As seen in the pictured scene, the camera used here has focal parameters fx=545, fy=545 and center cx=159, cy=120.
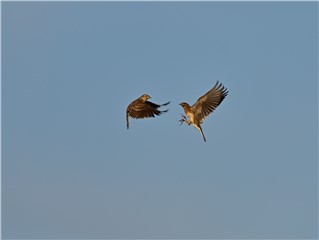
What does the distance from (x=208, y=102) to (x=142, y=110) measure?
10.4ft

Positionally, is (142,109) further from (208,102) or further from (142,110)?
(208,102)

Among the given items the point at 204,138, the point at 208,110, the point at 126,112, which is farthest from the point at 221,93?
the point at 126,112

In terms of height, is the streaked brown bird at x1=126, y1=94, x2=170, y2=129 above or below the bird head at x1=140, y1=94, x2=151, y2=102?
below

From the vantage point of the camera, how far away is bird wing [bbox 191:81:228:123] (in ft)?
83.4

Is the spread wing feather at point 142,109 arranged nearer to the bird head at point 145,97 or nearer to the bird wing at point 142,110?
the bird wing at point 142,110

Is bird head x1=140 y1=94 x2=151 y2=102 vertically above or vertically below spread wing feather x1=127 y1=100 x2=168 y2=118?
above

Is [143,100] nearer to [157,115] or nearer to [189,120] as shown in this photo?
[157,115]

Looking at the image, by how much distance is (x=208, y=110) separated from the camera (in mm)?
25547

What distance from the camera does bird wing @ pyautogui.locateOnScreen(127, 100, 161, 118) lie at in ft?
85.1

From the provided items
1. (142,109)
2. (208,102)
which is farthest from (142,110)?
(208,102)

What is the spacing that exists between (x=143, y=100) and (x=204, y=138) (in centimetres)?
382

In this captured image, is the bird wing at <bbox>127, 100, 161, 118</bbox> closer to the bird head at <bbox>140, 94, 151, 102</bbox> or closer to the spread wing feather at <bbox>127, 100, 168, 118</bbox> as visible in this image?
the spread wing feather at <bbox>127, 100, 168, 118</bbox>

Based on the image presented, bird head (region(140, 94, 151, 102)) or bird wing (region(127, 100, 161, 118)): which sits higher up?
bird head (region(140, 94, 151, 102))

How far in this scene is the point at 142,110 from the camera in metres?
26.1
